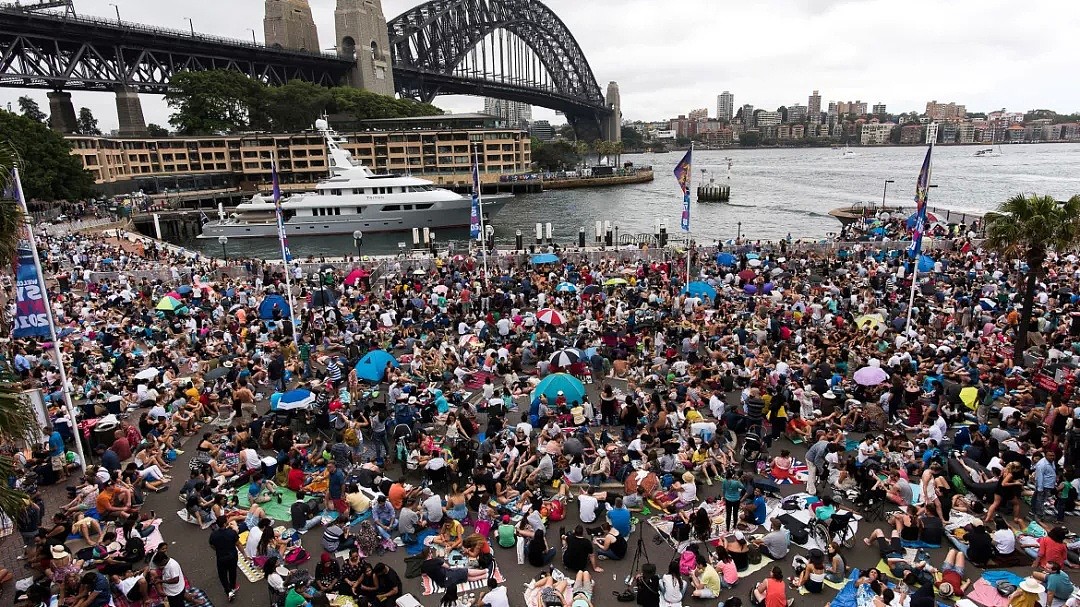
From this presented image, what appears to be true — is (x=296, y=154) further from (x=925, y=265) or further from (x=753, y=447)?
(x=753, y=447)

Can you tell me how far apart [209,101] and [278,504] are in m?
98.0

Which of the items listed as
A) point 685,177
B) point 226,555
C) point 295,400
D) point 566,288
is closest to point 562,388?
point 295,400

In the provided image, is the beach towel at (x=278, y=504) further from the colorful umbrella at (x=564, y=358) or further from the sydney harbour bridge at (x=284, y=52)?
the sydney harbour bridge at (x=284, y=52)

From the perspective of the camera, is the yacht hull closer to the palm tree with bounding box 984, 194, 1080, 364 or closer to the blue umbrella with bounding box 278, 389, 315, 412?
the blue umbrella with bounding box 278, 389, 315, 412

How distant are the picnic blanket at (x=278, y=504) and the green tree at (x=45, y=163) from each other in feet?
183

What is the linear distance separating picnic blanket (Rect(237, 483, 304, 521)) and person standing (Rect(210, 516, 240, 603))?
1518mm

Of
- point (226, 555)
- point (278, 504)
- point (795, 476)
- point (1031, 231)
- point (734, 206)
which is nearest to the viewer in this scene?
point (226, 555)

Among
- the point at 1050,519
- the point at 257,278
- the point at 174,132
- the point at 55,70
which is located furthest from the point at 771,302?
the point at 55,70

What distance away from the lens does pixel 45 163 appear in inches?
2144

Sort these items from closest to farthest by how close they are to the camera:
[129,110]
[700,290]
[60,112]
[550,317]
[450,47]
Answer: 1. [550,317]
2. [700,290]
3. [60,112]
4. [129,110]
5. [450,47]

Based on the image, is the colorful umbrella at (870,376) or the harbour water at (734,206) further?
the harbour water at (734,206)

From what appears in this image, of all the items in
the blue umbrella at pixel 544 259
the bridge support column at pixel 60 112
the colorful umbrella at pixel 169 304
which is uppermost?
the bridge support column at pixel 60 112

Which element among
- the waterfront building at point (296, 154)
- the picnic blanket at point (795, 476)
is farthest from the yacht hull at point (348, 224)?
the picnic blanket at point (795, 476)

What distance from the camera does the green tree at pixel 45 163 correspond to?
52500mm
